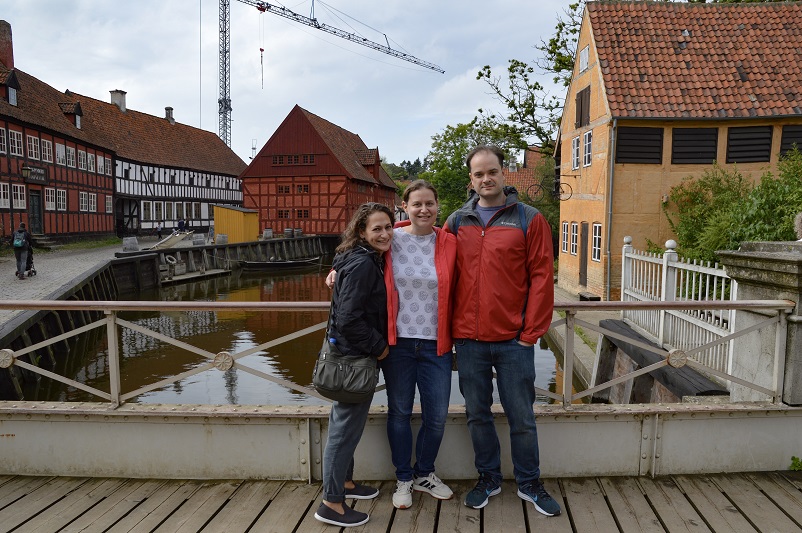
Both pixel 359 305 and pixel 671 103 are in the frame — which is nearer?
pixel 359 305

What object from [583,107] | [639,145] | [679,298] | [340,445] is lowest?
[340,445]

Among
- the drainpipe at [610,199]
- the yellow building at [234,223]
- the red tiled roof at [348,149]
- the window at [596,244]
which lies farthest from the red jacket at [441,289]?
the red tiled roof at [348,149]

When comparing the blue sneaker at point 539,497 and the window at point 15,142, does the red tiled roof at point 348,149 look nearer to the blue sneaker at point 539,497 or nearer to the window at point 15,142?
the window at point 15,142

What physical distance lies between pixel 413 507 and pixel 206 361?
10.2 metres

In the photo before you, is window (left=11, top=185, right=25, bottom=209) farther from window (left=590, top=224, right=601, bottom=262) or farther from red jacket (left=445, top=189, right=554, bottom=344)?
red jacket (left=445, top=189, right=554, bottom=344)

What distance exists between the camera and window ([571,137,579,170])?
710 inches

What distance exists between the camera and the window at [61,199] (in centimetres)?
2917

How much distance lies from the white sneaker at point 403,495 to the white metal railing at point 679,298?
303cm

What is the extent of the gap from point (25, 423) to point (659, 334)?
22.5ft

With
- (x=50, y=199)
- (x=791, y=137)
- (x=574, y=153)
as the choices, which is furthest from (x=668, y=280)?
(x=50, y=199)

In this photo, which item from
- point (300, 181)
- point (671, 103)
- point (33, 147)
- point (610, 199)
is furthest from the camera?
point (300, 181)

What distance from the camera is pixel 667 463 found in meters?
3.59

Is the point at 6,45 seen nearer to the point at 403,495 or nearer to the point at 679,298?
the point at 679,298

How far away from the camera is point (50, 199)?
28.4 m
